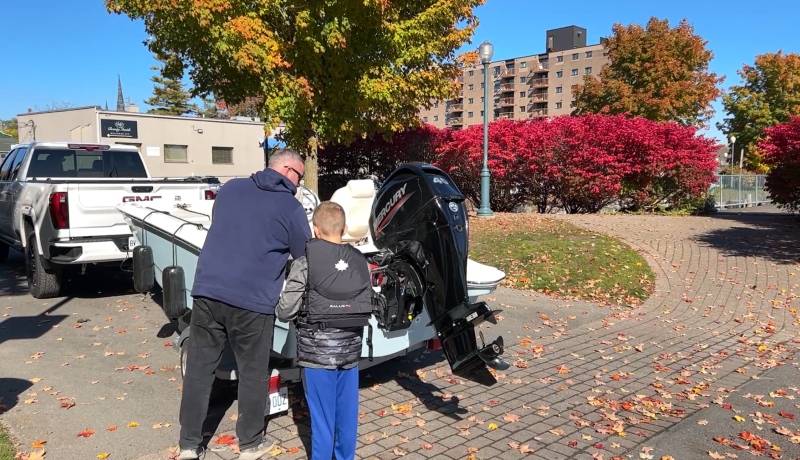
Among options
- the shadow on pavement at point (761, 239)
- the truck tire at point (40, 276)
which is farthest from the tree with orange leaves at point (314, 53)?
the shadow on pavement at point (761, 239)

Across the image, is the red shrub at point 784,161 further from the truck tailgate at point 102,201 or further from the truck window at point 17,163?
the truck window at point 17,163

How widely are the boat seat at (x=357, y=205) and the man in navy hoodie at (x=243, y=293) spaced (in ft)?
4.68

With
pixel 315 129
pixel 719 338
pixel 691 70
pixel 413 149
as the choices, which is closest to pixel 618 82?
pixel 691 70

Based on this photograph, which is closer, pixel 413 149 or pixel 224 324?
pixel 224 324

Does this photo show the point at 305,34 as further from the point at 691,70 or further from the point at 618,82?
the point at 691,70

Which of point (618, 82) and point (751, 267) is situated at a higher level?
point (618, 82)

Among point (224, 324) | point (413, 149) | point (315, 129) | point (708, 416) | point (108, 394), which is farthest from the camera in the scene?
point (413, 149)

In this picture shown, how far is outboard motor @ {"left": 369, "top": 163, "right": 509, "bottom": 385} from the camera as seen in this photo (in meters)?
3.89

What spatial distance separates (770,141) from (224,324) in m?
14.1

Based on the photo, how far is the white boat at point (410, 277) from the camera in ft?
12.9

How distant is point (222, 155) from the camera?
3394 cm

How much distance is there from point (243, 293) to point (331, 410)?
2.89 feet

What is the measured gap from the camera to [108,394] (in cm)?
485

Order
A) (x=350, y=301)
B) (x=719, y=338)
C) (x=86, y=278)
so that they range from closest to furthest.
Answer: (x=350, y=301) < (x=719, y=338) < (x=86, y=278)
